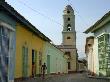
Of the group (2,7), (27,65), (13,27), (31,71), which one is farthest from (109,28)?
(31,71)

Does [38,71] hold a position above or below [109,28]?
below

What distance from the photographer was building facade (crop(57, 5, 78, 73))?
7594cm

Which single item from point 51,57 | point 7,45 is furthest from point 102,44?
point 51,57

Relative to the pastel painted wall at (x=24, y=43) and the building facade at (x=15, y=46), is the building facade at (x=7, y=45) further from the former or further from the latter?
the pastel painted wall at (x=24, y=43)

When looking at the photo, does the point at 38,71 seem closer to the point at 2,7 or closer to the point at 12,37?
the point at 12,37

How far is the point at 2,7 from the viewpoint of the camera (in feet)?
39.4

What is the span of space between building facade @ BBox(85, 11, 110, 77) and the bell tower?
2229 inches

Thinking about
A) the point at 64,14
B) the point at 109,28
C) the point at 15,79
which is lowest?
the point at 15,79

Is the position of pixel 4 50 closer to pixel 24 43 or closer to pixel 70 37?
pixel 24 43

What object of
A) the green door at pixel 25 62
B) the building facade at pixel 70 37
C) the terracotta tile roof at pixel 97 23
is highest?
the building facade at pixel 70 37

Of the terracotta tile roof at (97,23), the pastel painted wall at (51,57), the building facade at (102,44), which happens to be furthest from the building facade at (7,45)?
the pastel painted wall at (51,57)

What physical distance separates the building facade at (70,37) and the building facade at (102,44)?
56714mm

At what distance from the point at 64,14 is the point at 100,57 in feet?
199

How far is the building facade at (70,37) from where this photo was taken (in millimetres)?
75938
